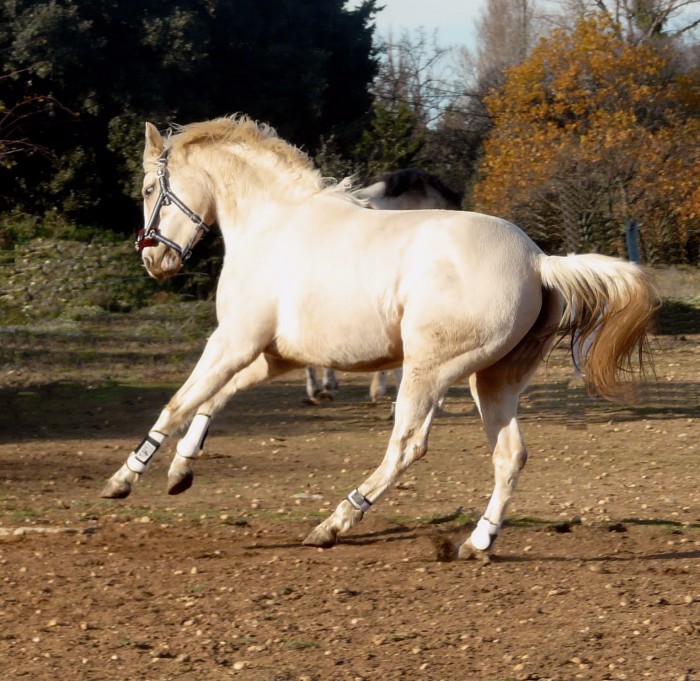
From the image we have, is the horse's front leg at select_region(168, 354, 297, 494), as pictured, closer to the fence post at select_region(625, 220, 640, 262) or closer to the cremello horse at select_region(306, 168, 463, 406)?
the cremello horse at select_region(306, 168, 463, 406)

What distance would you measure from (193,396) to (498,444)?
1640mm

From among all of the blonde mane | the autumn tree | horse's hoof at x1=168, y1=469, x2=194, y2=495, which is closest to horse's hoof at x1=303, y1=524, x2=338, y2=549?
horse's hoof at x1=168, y1=469, x2=194, y2=495

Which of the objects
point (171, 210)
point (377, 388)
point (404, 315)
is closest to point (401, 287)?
point (404, 315)

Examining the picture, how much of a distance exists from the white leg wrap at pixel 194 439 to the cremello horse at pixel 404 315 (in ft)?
0.04

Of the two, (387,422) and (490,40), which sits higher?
(490,40)

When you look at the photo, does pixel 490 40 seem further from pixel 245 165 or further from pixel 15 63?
pixel 245 165

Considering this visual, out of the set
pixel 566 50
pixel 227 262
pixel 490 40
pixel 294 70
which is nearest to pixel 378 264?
pixel 227 262

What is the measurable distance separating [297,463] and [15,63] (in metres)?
16.3

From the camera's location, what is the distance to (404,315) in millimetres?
6098

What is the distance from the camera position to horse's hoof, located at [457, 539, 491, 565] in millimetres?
6129

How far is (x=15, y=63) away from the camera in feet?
76.1

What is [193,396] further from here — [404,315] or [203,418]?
[404,315]

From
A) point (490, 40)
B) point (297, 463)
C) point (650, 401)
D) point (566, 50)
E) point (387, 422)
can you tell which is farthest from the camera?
point (490, 40)

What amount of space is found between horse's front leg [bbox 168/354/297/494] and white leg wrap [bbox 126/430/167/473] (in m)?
Result: 0.16
